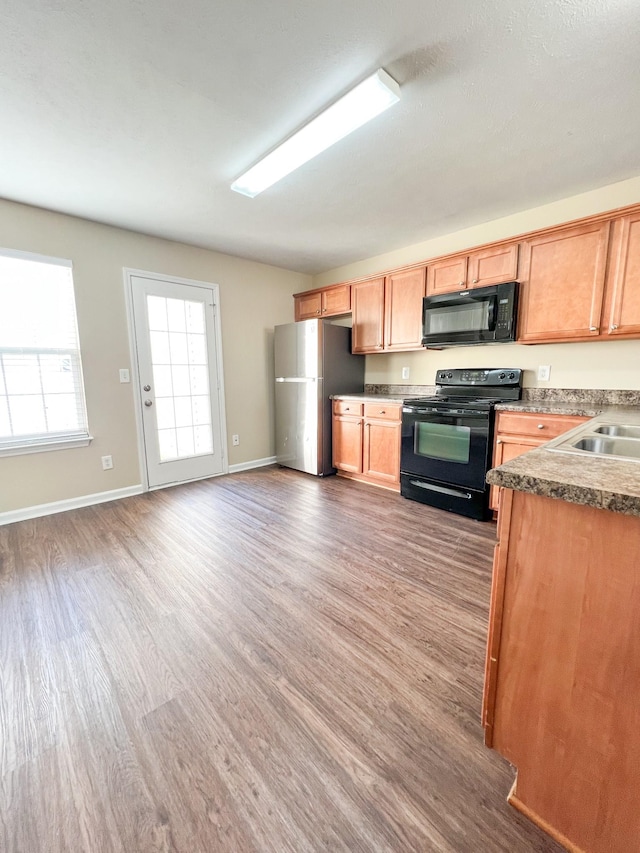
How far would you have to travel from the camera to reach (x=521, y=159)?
2.12 meters

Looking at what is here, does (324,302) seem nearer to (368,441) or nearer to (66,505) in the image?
(368,441)

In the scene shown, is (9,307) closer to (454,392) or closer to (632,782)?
(454,392)

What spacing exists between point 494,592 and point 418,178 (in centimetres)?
252

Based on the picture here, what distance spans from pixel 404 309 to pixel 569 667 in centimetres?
A: 312

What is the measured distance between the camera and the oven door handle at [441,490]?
9.23 ft

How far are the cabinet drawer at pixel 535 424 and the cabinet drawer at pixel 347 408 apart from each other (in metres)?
1.38

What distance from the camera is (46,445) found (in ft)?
9.53

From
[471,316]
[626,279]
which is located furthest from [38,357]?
[626,279]

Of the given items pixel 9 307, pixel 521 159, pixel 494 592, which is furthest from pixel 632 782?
pixel 9 307

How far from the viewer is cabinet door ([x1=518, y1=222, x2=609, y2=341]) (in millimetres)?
2369

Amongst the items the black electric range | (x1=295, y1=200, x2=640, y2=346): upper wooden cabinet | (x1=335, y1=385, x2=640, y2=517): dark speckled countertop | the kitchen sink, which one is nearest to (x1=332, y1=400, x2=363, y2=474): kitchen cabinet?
the black electric range

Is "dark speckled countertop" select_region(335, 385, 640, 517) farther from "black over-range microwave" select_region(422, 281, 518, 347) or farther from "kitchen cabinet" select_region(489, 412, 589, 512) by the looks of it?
"black over-range microwave" select_region(422, 281, 518, 347)

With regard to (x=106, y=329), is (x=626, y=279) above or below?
above

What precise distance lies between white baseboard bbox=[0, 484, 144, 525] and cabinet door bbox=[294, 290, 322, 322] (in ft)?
9.06
